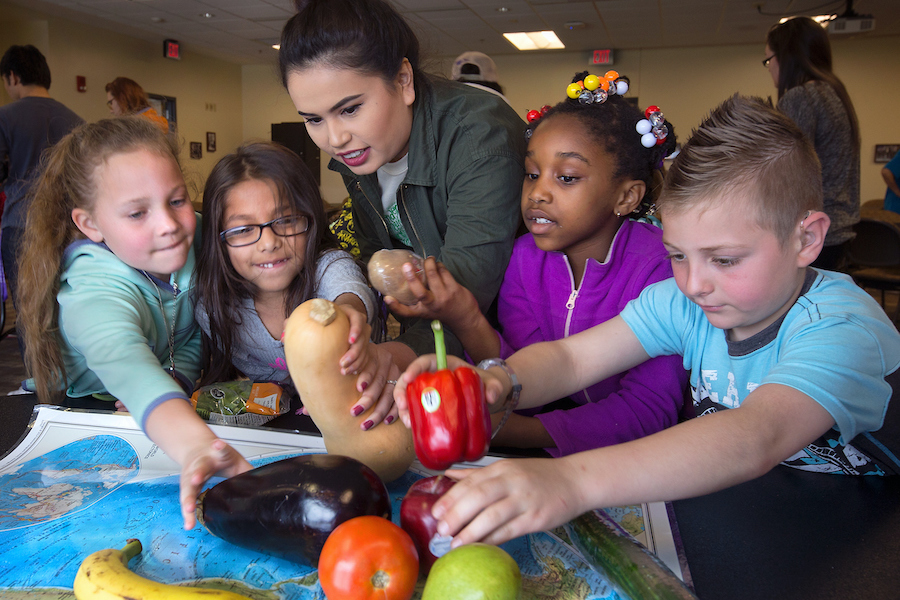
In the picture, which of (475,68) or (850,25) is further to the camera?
(850,25)

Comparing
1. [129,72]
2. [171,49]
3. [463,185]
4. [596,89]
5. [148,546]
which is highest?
[171,49]

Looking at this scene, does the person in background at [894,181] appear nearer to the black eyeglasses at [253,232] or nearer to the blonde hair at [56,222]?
the black eyeglasses at [253,232]

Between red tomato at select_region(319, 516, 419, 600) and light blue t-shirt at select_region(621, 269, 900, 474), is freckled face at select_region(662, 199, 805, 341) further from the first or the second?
red tomato at select_region(319, 516, 419, 600)

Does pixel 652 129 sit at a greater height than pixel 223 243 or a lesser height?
greater

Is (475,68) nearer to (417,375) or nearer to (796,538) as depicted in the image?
(417,375)

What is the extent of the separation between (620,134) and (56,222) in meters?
1.18

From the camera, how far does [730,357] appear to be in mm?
1025

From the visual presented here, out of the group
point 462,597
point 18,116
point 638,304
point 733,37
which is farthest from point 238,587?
point 733,37

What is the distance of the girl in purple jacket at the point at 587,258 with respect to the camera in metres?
1.11

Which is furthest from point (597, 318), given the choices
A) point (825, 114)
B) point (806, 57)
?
point (806, 57)

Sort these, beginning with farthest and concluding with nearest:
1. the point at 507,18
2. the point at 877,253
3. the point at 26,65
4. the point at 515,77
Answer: the point at 515,77, the point at 507,18, the point at 877,253, the point at 26,65

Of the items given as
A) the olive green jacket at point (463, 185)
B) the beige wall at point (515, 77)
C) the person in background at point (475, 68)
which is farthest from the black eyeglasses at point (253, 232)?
the beige wall at point (515, 77)

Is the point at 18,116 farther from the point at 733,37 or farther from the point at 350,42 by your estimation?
the point at 733,37

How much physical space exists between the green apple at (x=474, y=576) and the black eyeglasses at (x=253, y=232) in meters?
0.90
